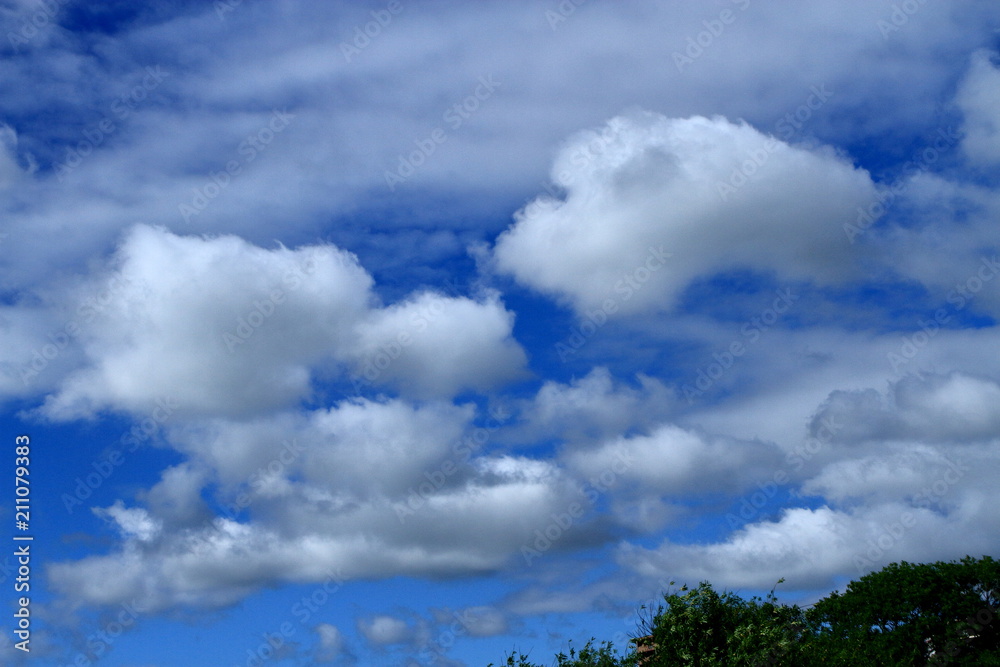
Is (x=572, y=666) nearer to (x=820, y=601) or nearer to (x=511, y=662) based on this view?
(x=511, y=662)

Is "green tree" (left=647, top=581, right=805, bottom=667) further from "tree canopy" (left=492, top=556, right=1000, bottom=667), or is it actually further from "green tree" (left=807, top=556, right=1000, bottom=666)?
"green tree" (left=807, top=556, right=1000, bottom=666)

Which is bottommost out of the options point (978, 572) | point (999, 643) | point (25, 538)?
point (999, 643)

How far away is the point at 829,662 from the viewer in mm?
41594

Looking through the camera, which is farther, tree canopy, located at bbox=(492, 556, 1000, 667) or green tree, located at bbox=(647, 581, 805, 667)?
tree canopy, located at bbox=(492, 556, 1000, 667)

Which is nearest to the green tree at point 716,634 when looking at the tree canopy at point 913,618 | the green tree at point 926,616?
the tree canopy at point 913,618

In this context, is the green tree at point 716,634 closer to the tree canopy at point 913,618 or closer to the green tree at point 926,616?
the tree canopy at point 913,618

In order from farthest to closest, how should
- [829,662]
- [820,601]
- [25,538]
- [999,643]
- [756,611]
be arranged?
1. [820,601]
2. [999,643]
3. [829,662]
4. [756,611]
5. [25,538]

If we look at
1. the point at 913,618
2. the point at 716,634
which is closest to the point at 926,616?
the point at 913,618

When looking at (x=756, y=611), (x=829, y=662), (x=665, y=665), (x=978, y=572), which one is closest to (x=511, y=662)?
(x=665, y=665)

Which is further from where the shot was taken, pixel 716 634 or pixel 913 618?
pixel 913 618

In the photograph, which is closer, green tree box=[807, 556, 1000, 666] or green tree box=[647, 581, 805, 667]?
green tree box=[647, 581, 805, 667]

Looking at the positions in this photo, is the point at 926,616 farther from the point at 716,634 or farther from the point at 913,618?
the point at 716,634

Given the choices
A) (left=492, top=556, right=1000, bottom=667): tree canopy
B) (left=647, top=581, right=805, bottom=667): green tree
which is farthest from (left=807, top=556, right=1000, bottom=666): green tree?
(left=647, top=581, right=805, bottom=667): green tree

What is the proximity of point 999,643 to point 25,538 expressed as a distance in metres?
57.8
